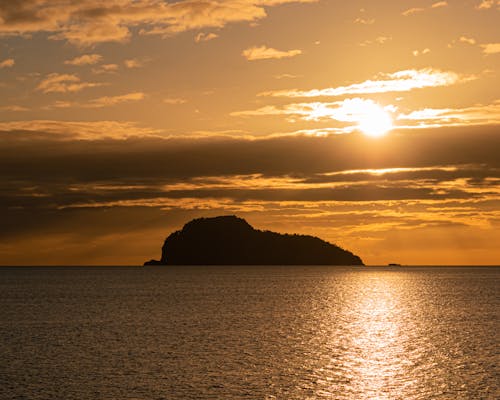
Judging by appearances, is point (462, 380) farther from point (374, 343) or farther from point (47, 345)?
point (47, 345)

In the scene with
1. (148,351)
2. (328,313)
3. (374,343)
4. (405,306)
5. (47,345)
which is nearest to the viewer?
(148,351)

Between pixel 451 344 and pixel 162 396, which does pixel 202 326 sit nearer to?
pixel 451 344

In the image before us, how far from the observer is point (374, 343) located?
276 feet

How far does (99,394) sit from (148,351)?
22.6 meters

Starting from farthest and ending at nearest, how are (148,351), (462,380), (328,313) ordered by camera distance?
(328,313) → (148,351) → (462,380)

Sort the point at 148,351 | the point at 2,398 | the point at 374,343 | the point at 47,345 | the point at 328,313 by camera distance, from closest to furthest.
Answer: the point at 2,398 → the point at 148,351 → the point at 47,345 → the point at 374,343 → the point at 328,313

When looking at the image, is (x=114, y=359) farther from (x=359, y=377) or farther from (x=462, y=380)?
(x=462, y=380)

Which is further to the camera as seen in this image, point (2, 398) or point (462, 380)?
point (462, 380)

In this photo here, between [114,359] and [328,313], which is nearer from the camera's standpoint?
[114,359]

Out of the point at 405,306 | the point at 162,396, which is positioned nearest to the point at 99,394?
the point at 162,396

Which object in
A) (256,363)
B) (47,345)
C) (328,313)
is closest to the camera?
(256,363)

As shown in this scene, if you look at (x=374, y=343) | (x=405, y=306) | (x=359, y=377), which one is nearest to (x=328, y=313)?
(x=405, y=306)

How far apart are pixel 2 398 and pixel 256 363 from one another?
2473cm

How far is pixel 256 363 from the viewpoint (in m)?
66.2
